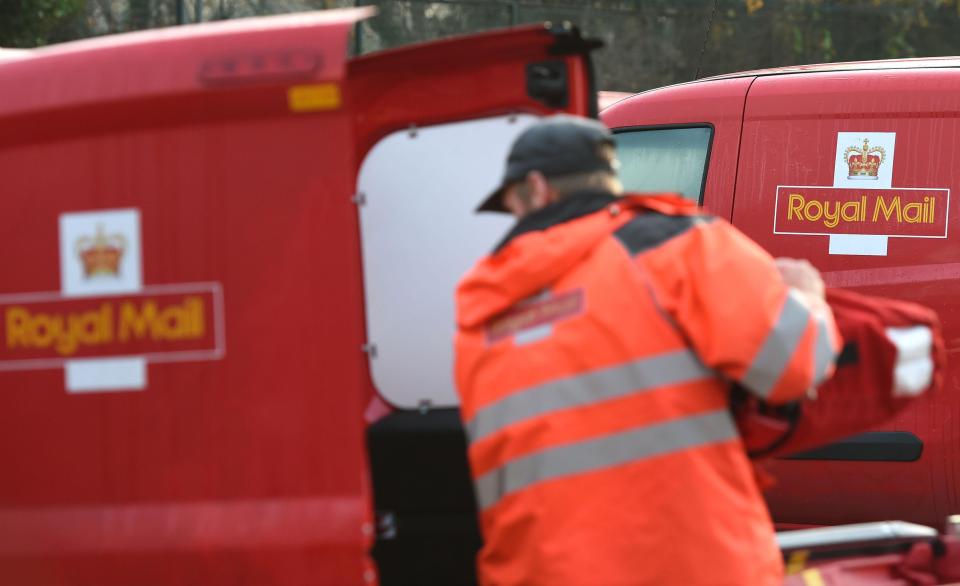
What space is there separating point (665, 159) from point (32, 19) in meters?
11.2

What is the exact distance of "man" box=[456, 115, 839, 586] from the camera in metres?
2.07

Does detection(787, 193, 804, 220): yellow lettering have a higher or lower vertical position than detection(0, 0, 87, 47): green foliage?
lower

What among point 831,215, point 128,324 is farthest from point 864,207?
A: point 128,324

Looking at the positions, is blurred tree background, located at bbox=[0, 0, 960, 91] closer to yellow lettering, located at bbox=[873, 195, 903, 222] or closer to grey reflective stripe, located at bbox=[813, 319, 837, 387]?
yellow lettering, located at bbox=[873, 195, 903, 222]

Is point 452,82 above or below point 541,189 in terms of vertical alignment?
above

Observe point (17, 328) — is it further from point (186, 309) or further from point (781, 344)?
point (781, 344)

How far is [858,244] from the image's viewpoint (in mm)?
4238

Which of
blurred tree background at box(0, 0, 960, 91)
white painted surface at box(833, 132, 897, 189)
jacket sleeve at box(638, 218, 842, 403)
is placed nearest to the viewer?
jacket sleeve at box(638, 218, 842, 403)

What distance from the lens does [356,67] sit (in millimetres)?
2795

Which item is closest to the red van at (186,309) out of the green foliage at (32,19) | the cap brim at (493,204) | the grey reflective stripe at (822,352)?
the cap brim at (493,204)

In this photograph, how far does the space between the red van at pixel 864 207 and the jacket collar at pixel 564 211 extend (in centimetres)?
226

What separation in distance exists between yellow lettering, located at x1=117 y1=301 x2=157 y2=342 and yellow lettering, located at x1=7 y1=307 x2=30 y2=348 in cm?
20

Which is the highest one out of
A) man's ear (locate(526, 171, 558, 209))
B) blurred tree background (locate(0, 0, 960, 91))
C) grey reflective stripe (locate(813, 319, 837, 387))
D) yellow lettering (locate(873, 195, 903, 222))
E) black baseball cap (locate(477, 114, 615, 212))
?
blurred tree background (locate(0, 0, 960, 91))

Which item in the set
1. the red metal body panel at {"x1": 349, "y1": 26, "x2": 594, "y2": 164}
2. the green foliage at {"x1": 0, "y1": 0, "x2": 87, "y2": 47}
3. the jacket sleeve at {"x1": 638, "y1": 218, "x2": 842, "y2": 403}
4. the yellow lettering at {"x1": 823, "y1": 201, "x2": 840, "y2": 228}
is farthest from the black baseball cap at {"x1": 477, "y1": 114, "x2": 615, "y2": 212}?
the green foliage at {"x1": 0, "y1": 0, "x2": 87, "y2": 47}
